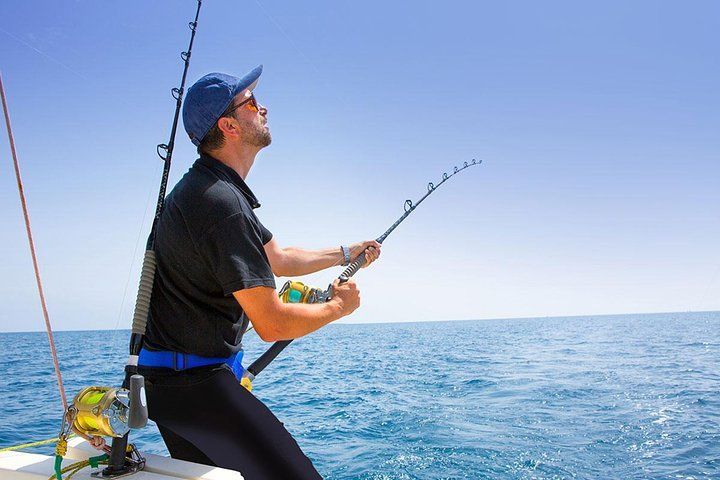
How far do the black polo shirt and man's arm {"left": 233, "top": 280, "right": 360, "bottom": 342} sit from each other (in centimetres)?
4

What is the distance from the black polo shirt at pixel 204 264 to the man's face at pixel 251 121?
20 cm

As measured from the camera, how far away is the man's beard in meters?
1.97

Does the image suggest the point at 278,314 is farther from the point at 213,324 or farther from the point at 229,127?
the point at 229,127

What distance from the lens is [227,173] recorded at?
1862mm

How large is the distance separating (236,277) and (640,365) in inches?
597

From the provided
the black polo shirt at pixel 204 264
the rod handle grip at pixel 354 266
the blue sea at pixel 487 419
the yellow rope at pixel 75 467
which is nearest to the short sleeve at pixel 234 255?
the black polo shirt at pixel 204 264

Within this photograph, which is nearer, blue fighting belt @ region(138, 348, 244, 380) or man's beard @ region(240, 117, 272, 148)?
blue fighting belt @ region(138, 348, 244, 380)

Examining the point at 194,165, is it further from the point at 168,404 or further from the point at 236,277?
the point at 168,404

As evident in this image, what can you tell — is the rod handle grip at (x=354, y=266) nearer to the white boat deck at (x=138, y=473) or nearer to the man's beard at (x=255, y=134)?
the man's beard at (x=255, y=134)

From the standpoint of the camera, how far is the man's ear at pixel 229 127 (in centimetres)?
192

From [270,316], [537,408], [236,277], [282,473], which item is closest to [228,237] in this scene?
[236,277]

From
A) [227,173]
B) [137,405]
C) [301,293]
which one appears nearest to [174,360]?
[137,405]

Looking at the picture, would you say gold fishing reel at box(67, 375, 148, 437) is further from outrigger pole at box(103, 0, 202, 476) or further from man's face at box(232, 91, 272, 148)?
man's face at box(232, 91, 272, 148)

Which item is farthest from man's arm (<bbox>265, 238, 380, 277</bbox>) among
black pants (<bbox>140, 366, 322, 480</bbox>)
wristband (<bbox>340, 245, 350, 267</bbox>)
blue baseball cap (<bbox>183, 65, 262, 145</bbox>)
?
black pants (<bbox>140, 366, 322, 480</bbox>)
